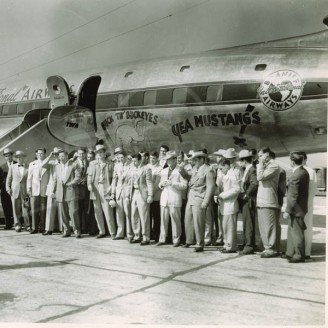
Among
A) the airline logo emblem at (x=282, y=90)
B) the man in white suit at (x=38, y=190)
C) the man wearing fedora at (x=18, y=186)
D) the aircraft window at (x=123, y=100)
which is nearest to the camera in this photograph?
the man in white suit at (x=38, y=190)

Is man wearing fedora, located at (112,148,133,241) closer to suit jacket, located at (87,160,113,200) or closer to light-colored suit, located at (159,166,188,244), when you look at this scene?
suit jacket, located at (87,160,113,200)

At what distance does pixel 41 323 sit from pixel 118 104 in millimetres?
7139

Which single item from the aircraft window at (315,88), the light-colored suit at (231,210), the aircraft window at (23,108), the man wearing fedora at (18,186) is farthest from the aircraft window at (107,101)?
the light-colored suit at (231,210)

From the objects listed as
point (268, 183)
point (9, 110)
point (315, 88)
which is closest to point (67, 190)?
point (268, 183)

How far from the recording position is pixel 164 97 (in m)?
9.00

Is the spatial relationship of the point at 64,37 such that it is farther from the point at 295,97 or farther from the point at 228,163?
the point at 295,97

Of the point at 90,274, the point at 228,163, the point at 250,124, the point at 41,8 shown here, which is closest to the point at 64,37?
the point at 41,8

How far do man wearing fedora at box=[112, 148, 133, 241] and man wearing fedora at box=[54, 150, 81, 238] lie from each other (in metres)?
0.64

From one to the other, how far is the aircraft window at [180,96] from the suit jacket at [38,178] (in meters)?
3.06

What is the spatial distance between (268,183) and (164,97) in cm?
427

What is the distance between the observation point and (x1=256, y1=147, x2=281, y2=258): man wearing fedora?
5.21 m

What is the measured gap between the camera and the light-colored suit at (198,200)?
5.62m

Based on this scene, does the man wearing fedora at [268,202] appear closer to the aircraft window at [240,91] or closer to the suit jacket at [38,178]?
the aircraft window at [240,91]

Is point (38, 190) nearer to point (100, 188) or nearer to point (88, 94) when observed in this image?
point (100, 188)
